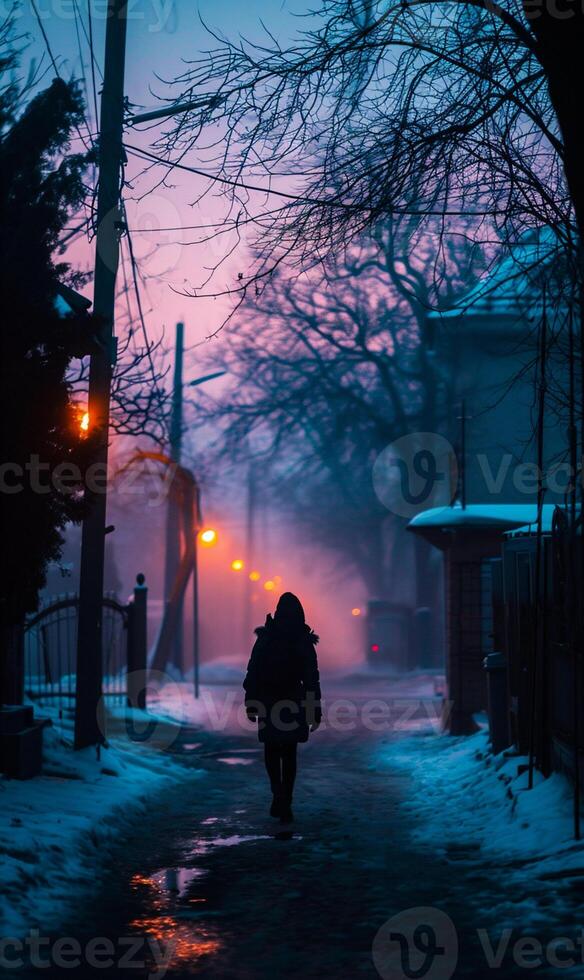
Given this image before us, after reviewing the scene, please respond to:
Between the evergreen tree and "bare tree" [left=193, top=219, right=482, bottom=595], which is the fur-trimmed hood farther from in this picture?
"bare tree" [left=193, top=219, right=482, bottom=595]

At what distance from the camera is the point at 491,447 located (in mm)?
29875

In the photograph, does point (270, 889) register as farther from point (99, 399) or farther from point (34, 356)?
point (99, 399)

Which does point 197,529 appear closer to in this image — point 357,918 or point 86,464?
point 86,464

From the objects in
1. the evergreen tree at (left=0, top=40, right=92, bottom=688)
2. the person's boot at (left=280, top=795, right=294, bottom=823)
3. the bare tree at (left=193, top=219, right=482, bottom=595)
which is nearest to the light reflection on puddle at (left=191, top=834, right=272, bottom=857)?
the person's boot at (left=280, top=795, right=294, bottom=823)

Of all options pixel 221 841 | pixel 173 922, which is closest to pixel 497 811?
pixel 221 841

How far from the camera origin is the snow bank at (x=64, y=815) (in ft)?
23.2

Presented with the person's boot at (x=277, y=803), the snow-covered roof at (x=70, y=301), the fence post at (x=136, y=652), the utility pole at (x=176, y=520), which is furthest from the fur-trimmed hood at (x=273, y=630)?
the utility pole at (x=176, y=520)

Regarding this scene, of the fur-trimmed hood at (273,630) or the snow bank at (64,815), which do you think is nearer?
the snow bank at (64,815)

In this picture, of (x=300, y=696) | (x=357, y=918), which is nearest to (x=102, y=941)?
(x=357, y=918)

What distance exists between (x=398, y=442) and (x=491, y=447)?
629 centimetres

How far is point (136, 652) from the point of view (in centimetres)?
1820

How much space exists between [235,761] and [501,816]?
19.3 ft

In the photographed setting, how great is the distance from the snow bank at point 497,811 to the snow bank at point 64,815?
8.43ft

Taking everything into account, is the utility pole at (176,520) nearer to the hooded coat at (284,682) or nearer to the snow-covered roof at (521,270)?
the snow-covered roof at (521,270)
